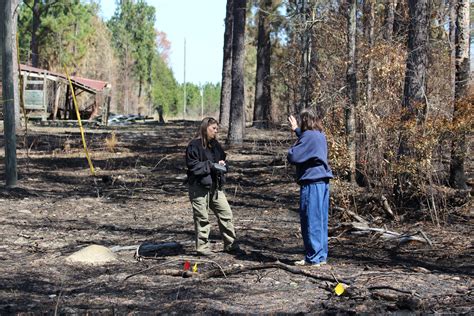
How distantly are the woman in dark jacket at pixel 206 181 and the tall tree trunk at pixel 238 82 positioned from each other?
12281 millimetres

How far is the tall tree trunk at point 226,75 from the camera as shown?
2675 cm

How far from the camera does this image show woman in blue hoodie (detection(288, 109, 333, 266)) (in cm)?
759

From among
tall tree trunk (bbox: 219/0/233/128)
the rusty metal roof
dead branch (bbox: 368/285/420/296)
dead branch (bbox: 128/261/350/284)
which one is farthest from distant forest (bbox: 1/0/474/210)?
the rusty metal roof

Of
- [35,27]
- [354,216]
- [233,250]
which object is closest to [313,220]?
[233,250]

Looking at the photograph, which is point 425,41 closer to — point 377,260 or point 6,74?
point 377,260

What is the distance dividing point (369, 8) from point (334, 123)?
19.1 ft

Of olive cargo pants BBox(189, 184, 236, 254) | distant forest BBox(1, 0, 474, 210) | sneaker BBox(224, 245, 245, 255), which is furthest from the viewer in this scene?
A: distant forest BBox(1, 0, 474, 210)

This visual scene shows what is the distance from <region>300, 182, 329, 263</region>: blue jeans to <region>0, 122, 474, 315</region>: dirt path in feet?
0.68

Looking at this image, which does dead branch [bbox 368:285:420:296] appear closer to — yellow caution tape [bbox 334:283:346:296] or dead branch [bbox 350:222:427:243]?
yellow caution tape [bbox 334:283:346:296]

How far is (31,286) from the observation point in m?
6.93

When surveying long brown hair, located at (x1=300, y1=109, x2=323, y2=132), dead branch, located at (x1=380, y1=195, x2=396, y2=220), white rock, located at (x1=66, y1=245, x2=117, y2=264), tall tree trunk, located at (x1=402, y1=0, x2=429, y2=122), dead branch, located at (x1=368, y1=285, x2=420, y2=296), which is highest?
tall tree trunk, located at (x1=402, y1=0, x2=429, y2=122)

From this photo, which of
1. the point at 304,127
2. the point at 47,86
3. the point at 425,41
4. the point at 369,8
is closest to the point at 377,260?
the point at 304,127

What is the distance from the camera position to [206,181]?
8102 millimetres

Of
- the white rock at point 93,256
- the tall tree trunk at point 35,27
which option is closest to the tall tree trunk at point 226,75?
the tall tree trunk at point 35,27
